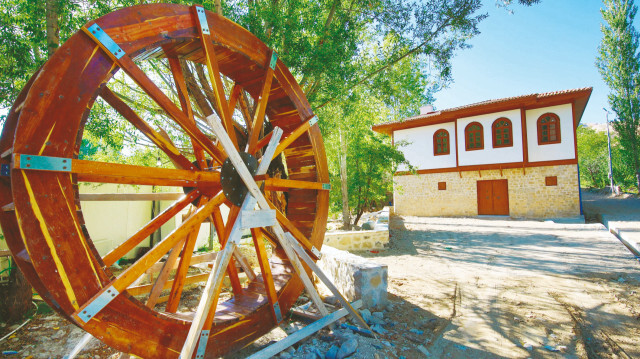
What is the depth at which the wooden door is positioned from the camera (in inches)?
569

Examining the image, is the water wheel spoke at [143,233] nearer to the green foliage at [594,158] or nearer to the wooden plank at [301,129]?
the wooden plank at [301,129]

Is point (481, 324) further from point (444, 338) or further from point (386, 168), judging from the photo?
point (386, 168)

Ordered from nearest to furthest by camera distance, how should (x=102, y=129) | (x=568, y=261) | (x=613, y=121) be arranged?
1. (x=102, y=129)
2. (x=568, y=261)
3. (x=613, y=121)

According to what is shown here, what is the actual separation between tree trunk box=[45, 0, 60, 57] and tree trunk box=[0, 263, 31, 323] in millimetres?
2829

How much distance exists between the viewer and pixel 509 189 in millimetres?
14344

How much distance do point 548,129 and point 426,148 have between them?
509 cm

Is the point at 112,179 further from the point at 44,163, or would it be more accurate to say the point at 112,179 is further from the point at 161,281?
the point at 161,281

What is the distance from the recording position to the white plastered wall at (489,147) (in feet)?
46.4

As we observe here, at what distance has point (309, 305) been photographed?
13.3 ft

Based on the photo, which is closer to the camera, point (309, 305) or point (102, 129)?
point (309, 305)

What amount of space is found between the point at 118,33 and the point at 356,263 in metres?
3.47

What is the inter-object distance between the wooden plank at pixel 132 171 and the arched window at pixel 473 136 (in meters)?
14.6

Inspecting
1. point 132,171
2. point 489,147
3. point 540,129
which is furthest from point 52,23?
point 540,129

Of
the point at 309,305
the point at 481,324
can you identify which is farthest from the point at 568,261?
the point at 309,305
